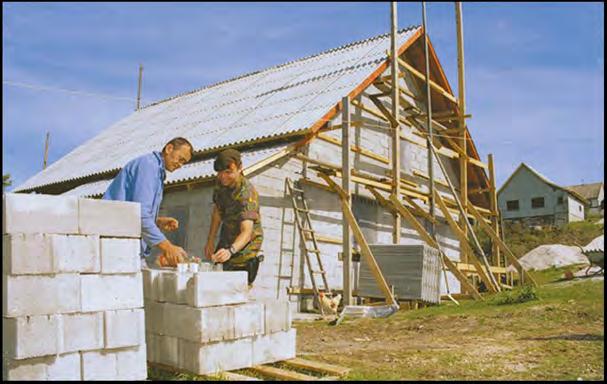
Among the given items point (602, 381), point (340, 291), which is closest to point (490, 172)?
point (340, 291)

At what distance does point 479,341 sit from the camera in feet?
23.0

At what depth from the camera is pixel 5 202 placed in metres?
4.20

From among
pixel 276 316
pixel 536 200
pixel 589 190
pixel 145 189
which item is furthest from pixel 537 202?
pixel 145 189

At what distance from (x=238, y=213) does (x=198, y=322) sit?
5.46 ft

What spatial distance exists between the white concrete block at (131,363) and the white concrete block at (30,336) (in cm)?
50

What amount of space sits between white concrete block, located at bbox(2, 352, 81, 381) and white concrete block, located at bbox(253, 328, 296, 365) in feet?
5.38

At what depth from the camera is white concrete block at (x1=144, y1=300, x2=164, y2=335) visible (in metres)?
5.28

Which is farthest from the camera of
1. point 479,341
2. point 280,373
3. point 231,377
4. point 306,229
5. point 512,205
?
point 512,205

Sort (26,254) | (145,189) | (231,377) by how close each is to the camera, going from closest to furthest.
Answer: (26,254) → (231,377) → (145,189)

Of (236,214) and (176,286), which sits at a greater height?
(236,214)

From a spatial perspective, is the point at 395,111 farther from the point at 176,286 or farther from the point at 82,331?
the point at 82,331

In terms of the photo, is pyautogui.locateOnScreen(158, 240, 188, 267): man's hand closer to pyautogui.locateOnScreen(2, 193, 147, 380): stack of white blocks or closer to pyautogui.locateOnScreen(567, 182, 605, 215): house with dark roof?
pyautogui.locateOnScreen(2, 193, 147, 380): stack of white blocks

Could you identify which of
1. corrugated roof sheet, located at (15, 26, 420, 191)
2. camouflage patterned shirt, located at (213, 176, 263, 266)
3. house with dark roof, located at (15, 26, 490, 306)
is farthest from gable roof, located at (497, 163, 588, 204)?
camouflage patterned shirt, located at (213, 176, 263, 266)

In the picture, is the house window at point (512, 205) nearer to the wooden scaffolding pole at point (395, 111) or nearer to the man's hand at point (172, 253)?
the wooden scaffolding pole at point (395, 111)
